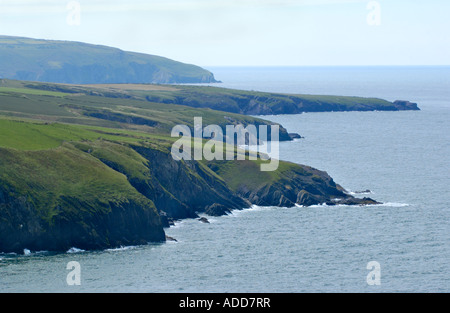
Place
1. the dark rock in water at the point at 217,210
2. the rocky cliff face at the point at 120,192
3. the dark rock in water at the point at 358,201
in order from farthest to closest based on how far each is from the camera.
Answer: the dark rock in water at the point at 358,201 → the dark rock in water at the point at 217,210 → the rocky cliff face at the point at 120,192

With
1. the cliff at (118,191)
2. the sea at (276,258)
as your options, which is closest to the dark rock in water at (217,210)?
the cliff at (118,191)

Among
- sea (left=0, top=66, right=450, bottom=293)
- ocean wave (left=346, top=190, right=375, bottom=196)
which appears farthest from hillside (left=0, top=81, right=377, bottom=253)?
sea (left=0, top=66, right=450, bottom=293)

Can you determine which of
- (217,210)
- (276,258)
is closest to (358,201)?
(217,210)

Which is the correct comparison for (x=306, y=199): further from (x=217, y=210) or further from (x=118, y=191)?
(x=118, y=191)

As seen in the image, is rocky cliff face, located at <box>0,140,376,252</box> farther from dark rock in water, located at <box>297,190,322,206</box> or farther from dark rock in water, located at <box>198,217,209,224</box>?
dark rock in water, located at <box>198,217,209,224</box>

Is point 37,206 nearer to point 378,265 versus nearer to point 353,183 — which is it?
point 378,265

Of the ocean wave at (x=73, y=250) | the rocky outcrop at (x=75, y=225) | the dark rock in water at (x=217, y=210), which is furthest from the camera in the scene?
the dark rock in water at (x=217, y=210)

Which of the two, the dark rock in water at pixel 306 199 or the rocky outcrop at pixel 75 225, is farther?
the dark rock in water at pixel 306 199

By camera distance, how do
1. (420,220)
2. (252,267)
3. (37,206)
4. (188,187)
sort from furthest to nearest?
(188,187) → (420,220) → (37,206) → (252,267)

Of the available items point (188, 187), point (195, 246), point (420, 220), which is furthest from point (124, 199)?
point (420, 220)

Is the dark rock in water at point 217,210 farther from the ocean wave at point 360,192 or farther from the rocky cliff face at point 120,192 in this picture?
the ocean wave at point 360,192

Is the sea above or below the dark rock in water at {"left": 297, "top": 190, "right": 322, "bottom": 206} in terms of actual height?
below
